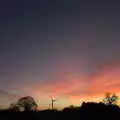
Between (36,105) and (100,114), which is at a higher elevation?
(36,105)

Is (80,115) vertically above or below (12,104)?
below

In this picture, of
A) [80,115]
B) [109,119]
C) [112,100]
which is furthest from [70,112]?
[112,100]

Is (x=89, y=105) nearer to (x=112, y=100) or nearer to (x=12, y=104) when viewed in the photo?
(x=112, y=100)

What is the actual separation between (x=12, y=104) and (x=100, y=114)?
183 feet

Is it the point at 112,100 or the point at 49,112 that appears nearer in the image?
the point at 49,112

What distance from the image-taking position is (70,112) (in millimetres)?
71750

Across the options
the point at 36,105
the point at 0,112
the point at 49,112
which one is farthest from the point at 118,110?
the point at 36,105

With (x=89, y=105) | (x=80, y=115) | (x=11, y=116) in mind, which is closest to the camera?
(x=11, y=116)

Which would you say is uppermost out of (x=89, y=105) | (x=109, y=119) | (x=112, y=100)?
(x=112, y=100)

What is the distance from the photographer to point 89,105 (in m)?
86.6

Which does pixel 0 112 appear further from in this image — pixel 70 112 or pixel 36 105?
pixel 36 105

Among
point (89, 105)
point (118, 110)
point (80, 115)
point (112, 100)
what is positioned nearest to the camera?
point (80, 115)

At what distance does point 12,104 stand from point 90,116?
5672 centimetres

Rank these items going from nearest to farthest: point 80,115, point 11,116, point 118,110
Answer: point 11,116, point 80,115, point 118,110
